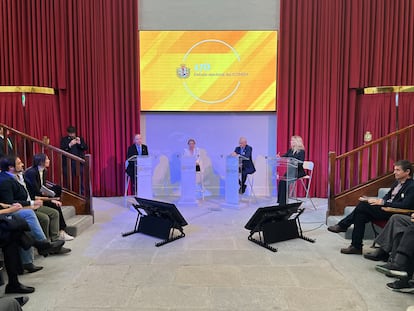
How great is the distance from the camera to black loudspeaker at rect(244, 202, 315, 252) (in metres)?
4.61

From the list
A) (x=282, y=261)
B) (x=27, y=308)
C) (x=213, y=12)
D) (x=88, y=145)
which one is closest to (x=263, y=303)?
(x=282, y=261)

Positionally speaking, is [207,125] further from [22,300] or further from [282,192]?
[22,300]

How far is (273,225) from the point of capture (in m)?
4.76

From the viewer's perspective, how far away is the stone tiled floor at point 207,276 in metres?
3.19

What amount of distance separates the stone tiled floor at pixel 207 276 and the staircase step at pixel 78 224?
11 cm

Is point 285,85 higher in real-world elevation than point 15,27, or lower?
lower

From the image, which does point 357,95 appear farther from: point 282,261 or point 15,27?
point 15,27

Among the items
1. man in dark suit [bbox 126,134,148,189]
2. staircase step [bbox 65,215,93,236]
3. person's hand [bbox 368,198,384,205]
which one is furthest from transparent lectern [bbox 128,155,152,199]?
person's hand [bbox 368,198,384,205]

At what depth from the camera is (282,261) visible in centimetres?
413

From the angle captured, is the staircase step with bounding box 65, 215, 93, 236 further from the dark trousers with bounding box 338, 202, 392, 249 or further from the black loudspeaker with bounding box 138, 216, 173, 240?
the dark trousers with bounding box 338, 202, 392, 249

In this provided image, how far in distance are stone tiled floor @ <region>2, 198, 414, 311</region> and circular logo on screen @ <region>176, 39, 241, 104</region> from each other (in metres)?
3.21

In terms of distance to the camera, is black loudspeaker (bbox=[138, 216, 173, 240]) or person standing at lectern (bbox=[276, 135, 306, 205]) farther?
person standing at lectern (bbox=[276, 135, 306, 205])

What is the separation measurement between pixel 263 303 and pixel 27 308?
1.95 meters

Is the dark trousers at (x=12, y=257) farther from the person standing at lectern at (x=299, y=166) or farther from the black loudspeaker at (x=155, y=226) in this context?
→ the person standing at lectern at (x=299, y=166)
